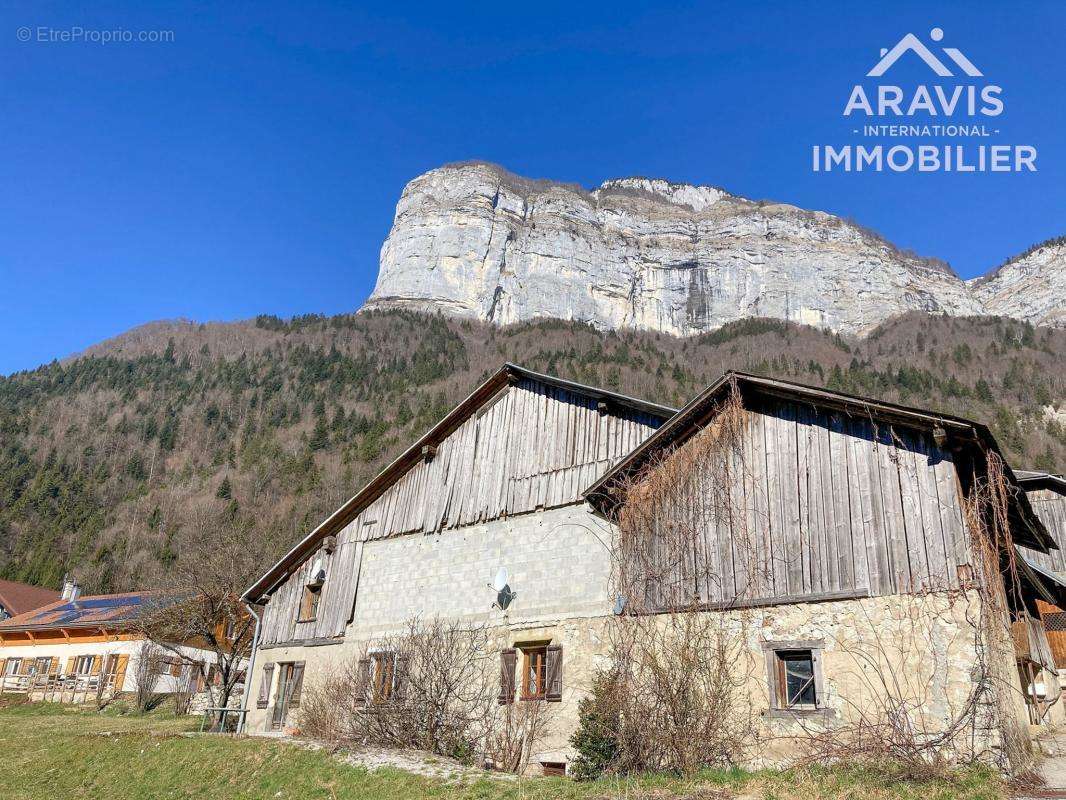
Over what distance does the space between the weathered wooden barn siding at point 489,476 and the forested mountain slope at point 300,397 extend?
136 feet

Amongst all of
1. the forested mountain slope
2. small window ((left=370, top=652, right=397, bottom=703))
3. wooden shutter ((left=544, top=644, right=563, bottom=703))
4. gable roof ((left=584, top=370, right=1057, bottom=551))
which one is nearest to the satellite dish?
wooden shutter ((left=544, top=644, right=563, bottom=703))

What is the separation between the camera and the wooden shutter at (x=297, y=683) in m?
20.3

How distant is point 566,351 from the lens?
10250 centimetres

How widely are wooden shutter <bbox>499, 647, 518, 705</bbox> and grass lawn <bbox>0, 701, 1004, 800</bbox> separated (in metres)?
3.36

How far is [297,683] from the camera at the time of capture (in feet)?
67.3

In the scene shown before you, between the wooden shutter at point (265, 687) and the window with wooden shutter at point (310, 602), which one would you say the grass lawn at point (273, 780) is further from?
the window with wooden shutter at point (310, 602)

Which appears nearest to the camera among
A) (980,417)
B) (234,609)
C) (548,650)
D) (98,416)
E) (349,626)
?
(548,650)

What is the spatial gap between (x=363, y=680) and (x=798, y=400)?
40.7 feet

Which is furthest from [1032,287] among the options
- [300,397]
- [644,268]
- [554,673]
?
[554,673]

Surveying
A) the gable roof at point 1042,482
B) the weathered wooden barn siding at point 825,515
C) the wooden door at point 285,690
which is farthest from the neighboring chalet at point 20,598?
the gable roof at point 1042,482

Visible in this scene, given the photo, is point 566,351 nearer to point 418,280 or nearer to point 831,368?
point 831,368

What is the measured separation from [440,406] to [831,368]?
48.1m

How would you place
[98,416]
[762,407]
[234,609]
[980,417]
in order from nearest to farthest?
[762,407] → [234,609] → [980,417] → [98,416]

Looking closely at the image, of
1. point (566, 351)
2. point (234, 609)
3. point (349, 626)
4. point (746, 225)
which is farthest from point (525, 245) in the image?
point (349, 626)
